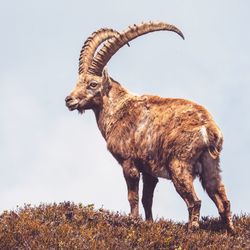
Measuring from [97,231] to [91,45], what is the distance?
5666 millimetres

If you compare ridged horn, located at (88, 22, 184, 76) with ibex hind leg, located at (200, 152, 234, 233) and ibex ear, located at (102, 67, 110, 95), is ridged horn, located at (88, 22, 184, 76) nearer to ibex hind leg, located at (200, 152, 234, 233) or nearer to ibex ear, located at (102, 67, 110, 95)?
ibex ear, located at (102, 67, 110, 95)

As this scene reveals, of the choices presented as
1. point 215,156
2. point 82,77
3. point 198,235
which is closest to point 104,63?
point 82,77

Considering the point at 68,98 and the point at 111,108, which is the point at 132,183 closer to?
the point at 111,108

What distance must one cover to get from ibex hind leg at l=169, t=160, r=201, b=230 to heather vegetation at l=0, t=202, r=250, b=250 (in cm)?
27

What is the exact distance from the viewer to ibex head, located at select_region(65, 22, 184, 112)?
56.6 feet

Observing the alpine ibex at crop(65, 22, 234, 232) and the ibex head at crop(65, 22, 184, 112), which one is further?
the ibex head at crop(65, 22, 184, 112)

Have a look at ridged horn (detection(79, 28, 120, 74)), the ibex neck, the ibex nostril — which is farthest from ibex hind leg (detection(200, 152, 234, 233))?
ridged horn (detection(79, 28, 120, 74))

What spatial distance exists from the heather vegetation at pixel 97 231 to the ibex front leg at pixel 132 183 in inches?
29.9

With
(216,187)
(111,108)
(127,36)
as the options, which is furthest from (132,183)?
(127,36)

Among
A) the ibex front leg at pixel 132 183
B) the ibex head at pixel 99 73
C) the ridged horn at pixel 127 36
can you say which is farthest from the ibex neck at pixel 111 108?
the ibex front leg at pixel 132 183

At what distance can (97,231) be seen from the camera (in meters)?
14.1

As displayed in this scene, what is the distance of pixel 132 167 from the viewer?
16.0 m

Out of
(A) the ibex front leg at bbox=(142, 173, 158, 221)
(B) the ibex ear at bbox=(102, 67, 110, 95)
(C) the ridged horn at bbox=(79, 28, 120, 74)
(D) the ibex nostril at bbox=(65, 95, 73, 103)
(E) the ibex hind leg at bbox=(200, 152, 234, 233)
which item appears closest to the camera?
(E) the ibex hind leg at bbox=(200, 152, 234, 233)

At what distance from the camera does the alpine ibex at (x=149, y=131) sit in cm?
1494
